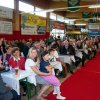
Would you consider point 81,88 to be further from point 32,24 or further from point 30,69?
point 32,24

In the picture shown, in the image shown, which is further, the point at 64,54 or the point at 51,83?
the point at 64,54

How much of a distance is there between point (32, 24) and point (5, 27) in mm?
3367

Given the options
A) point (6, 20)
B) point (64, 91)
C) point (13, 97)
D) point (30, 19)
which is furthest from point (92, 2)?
point (13, 97)

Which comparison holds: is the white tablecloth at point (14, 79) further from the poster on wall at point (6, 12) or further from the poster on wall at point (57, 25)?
the poster on wall at point (57, 25)

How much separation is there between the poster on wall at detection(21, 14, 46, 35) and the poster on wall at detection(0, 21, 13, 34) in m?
1.42

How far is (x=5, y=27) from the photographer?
11938 millimetres

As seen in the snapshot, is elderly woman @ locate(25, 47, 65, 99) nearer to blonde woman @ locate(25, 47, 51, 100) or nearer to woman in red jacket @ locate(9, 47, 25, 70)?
blonde woman @ locate(25, 47, 51, 100)

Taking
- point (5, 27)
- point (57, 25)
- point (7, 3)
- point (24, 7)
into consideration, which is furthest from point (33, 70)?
point (57, 25)

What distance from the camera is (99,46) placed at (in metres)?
16.9

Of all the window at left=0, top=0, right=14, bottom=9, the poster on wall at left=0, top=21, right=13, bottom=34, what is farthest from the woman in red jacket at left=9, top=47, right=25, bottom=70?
the window at left=0, top=0, right=14, bottom=9

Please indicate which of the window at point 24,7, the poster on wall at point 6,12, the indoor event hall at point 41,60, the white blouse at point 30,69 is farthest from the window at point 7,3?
the white blouse at point 30,69

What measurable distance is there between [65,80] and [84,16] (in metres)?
13.2

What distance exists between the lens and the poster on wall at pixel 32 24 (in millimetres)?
13820

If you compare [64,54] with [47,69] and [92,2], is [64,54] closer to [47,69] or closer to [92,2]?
[47,69]
